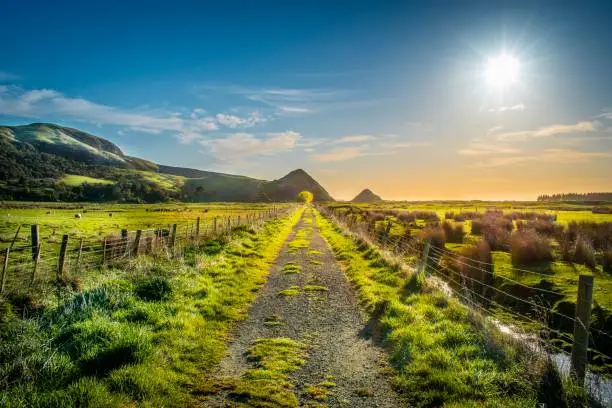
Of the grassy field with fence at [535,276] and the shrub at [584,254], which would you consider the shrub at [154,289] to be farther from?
the shrub at [584,254]

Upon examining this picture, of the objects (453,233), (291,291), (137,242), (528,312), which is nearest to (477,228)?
(453,233)

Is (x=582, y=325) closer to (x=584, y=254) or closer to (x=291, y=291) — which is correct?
(x=291, y=291)

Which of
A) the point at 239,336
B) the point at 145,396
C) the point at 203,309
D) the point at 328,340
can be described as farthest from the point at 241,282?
the point at 145,396

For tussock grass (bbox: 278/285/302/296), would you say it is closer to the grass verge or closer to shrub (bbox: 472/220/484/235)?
the grass verge

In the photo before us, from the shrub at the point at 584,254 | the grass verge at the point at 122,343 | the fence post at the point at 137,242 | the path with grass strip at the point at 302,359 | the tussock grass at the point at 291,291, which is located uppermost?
the shrub at the point at 584,254

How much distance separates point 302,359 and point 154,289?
5.53 m

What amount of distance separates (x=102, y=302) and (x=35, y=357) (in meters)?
3.48

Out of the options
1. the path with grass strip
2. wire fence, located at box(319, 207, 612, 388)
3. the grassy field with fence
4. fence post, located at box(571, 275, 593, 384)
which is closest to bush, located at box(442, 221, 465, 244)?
the grassy field with fence

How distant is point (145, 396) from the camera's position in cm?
555

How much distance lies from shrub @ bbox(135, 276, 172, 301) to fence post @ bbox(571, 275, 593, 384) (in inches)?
372

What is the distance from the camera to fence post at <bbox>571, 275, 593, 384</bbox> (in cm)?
570

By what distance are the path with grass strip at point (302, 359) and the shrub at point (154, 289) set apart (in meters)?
2.63

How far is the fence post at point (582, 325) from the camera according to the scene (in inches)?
224

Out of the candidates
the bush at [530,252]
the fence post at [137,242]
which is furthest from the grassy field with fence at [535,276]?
the fence post at [137,242]
